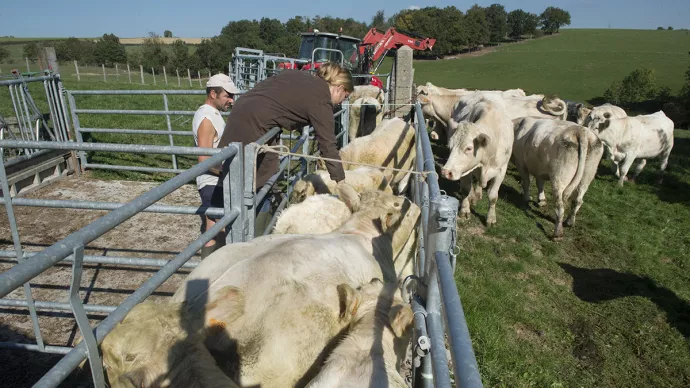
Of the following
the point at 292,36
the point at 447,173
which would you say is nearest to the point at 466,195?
the point at 447,173

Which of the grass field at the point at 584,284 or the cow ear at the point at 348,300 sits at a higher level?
the cow ear at the point at 348,300

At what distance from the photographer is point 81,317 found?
134 centimetres

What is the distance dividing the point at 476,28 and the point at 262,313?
86896 mm

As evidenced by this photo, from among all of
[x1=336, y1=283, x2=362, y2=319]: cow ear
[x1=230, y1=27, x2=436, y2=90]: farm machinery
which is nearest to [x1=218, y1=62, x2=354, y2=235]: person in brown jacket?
[x1=336, y1=283, x2=362, y2=319]: cow ear

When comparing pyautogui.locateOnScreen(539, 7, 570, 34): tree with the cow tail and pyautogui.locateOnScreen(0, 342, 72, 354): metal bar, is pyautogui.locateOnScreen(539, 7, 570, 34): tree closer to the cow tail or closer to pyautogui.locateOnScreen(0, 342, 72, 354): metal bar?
the cow tail

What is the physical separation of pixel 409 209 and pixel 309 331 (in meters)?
1.73

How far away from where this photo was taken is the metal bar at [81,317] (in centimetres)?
130

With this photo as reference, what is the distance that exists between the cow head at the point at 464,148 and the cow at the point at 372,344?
15.4 feet

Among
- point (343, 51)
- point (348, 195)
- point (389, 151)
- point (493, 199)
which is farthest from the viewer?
point (343, 51)

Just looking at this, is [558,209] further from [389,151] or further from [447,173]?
[389,151]

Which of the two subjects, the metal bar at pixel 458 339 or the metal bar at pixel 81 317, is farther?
the metal bar at pixel 81 317

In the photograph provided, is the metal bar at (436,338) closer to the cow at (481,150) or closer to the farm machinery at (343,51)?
the cow at (481,150)

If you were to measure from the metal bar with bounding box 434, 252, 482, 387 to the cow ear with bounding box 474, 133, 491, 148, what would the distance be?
18.1 ft

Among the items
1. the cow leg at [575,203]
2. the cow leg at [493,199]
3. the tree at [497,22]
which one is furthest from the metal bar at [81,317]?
the tree at [497,22]
